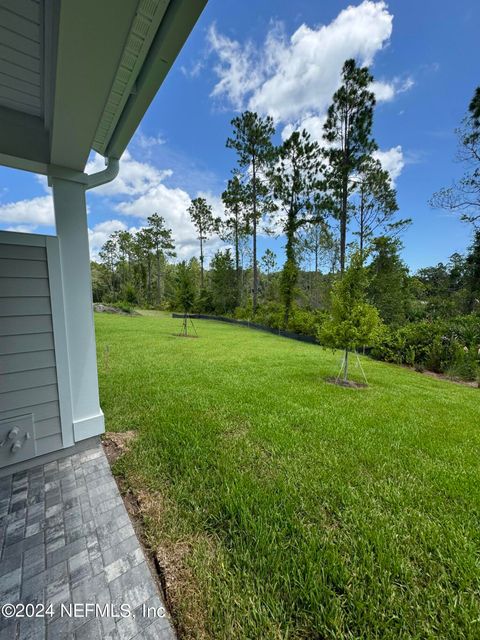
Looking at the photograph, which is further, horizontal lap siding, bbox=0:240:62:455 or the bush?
the bush

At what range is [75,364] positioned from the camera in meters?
2.21

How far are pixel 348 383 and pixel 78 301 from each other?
4.49 metres

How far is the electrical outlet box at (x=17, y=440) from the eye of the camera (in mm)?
1867

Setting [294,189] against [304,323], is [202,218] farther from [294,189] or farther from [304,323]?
[304,323]

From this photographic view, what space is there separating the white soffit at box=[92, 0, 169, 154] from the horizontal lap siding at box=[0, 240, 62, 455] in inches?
47.7

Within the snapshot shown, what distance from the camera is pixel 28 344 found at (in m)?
1.95

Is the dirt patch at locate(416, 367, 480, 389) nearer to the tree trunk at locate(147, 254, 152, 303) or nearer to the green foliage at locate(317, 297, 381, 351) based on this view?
the green foliage at locate(317, 297, 381, 351)

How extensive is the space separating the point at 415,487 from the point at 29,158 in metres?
4.07

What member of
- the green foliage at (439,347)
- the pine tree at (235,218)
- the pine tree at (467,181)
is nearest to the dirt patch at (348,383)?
the green foliage at (439,347)

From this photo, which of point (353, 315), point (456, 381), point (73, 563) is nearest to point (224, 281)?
point (456, 381)

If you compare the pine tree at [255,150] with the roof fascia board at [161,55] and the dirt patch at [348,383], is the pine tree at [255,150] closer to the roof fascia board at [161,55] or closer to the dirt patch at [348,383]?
the dirt patch at [348,383]

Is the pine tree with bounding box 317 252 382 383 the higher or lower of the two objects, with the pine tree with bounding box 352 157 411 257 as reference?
lower

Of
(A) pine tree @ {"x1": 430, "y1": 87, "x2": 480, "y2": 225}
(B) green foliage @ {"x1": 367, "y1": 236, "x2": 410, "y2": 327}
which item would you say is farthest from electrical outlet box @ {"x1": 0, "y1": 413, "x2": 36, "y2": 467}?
(A) pine tree @ {"x1": 430, "y1": 87, "x2": 480, "y2": 225}

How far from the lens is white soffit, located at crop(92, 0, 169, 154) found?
1027 mm
